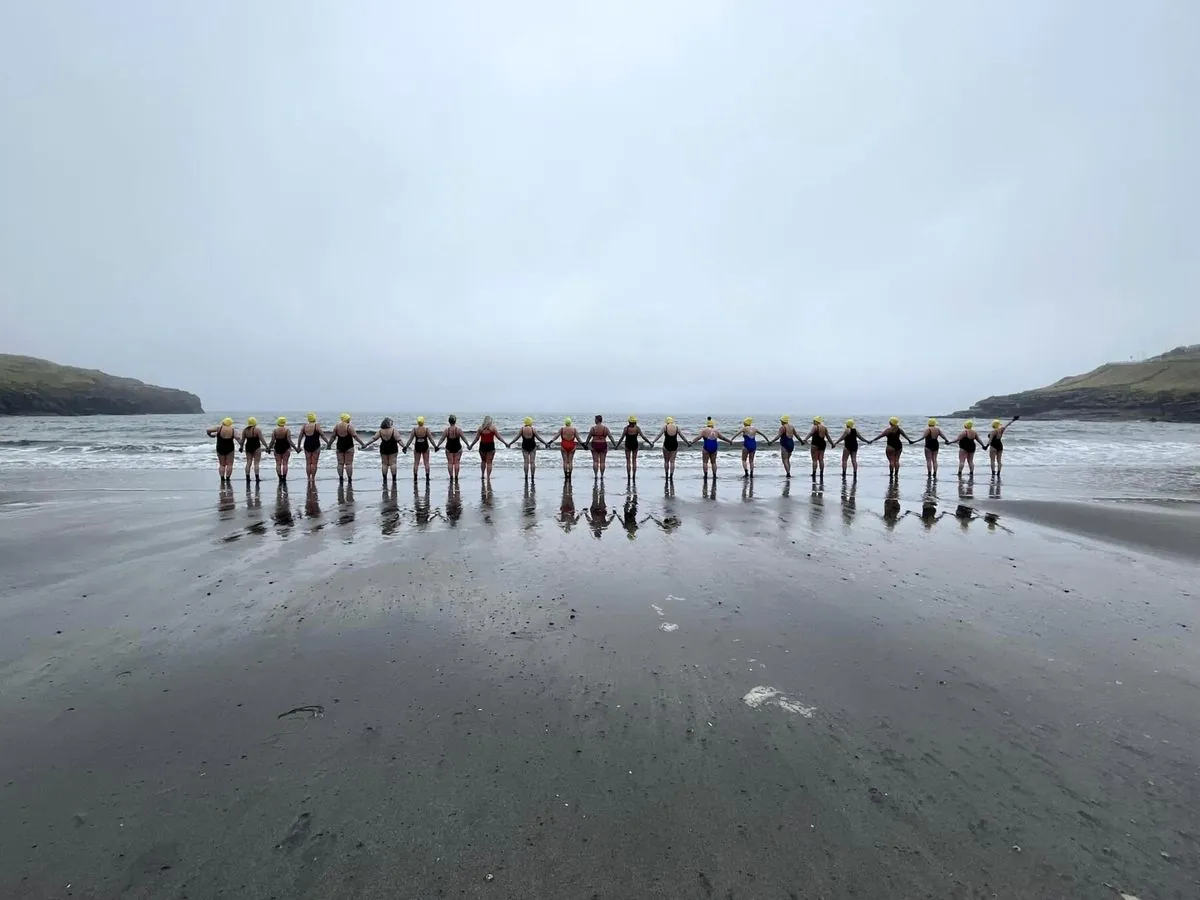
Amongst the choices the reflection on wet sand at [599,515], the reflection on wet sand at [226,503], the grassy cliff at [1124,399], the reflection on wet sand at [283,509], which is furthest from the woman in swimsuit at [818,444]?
the grassy cliff at [1124,399]

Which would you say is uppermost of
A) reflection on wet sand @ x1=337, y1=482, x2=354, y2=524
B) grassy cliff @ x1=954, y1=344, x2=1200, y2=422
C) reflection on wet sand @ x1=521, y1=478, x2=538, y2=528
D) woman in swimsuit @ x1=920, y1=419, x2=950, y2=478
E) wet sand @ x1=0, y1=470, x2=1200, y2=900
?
grassy cliff @ x1=954, y1=344, x2=1200, y2=422

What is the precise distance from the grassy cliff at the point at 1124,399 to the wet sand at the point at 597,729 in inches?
4418

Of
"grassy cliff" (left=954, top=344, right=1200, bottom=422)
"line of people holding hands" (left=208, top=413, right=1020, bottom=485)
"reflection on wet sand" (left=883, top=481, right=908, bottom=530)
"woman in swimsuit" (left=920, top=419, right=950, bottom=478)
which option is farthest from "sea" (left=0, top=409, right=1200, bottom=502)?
"grassy cliff" (left=954, top=344, right=1200, bottom=422)

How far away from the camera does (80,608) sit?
6.62 m

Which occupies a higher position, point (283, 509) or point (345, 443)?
point (345, 443)

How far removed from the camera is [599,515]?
519 inches

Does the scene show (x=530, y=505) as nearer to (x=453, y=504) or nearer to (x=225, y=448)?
(x=453, y=504)

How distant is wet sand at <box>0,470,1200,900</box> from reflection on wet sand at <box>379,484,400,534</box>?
9.19 ft

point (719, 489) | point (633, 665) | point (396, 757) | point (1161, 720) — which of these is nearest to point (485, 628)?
point (633, 665)

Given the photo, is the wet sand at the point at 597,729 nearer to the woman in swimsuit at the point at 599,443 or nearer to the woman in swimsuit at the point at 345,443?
the woman in swimsuit at the point at 345,443

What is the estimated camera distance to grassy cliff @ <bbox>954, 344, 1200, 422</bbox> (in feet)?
286

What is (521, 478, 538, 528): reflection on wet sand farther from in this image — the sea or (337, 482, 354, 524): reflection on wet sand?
the sea

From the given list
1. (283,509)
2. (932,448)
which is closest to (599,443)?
(283,509)

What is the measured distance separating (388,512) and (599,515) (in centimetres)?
504
